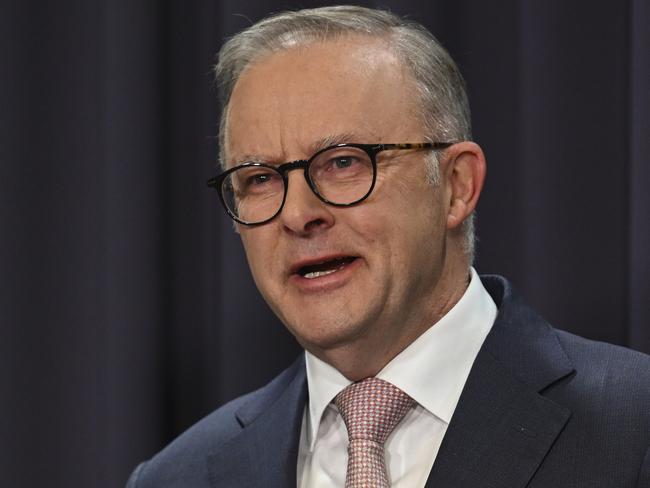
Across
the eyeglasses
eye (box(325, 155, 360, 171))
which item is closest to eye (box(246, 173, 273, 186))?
the eyeglasses

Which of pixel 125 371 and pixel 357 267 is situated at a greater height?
pixel 357 267

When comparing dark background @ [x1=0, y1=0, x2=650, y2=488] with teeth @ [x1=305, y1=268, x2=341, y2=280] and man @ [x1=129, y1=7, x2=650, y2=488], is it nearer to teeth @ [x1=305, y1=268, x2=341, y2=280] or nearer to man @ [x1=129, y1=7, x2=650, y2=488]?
man @ [x1=129, y1=7, x2=650, y2=488]

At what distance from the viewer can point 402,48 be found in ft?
5.13

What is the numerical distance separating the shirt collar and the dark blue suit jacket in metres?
0.03

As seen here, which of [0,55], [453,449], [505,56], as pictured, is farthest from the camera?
[0,55]

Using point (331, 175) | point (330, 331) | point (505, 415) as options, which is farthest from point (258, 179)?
point (505, 415)

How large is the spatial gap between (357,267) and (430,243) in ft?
0.43

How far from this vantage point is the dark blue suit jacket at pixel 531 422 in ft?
4.64

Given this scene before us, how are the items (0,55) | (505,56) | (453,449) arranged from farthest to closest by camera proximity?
(0,55) < (505,56) < (453,449)

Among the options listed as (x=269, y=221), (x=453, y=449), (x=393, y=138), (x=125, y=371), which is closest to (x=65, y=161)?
(x=125, y=371)

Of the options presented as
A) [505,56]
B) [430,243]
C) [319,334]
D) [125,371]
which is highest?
[505,56]

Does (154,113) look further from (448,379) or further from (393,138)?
(448,379)

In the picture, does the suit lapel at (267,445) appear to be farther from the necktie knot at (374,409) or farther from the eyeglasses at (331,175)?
the eyeglasses at (331,175)

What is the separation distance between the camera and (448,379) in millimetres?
1553
